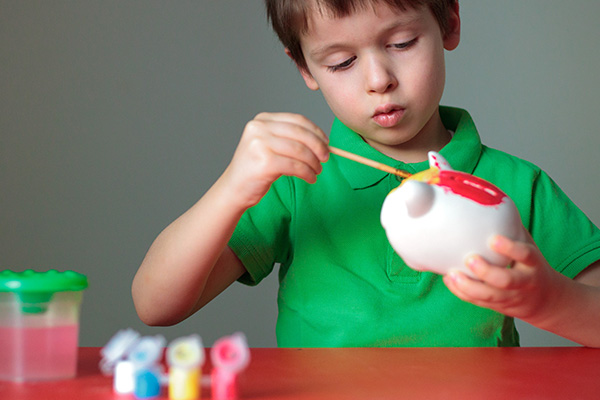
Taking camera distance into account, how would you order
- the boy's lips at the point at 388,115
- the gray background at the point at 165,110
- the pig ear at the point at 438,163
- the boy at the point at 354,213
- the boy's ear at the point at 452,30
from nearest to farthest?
the pig ear at the point at 438,163
the boy at the point at 354,213
the boy's lips at the point at 388,115
the boy's ear at the point at 452,30
the gray background at the point at 165,110

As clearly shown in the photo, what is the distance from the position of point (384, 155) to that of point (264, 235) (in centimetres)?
20

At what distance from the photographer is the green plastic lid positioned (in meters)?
0.59

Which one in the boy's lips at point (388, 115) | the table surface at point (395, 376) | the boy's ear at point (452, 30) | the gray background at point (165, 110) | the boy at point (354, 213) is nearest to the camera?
the table surface at point (395, 376)

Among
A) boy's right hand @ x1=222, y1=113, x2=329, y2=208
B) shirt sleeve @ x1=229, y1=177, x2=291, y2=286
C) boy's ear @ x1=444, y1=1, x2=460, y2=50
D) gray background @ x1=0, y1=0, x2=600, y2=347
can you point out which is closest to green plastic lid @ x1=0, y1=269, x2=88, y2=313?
boy's right hand @ x1=222, y1=113, x2=329, y2=208

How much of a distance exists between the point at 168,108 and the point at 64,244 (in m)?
0.40

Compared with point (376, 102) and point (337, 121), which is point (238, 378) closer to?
point (376, 102)

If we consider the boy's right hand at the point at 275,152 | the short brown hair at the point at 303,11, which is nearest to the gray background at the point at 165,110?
the short brown hair at the point at 303,11

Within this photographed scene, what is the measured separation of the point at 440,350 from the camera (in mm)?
758

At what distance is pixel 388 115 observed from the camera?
0.92 metres

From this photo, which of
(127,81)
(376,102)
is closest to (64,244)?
(127,81)

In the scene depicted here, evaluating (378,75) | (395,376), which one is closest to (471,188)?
(395,376)

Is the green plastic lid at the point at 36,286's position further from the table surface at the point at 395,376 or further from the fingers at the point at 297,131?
the fingers at the point at 297,131

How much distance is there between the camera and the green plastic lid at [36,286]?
0.59 meters

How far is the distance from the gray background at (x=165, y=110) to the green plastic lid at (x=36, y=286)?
1.06 meters
